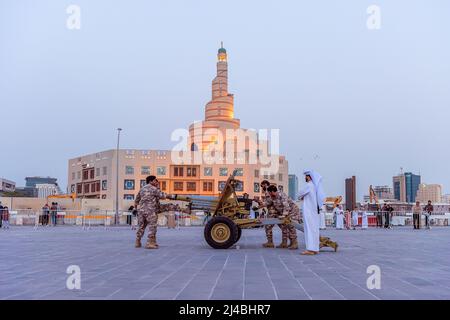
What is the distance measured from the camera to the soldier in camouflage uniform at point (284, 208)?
13.2m

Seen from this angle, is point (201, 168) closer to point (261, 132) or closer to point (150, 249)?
point (261, 132)

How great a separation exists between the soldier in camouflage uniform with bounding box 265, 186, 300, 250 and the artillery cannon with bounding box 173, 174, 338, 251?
372 millimetres

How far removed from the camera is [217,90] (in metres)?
132

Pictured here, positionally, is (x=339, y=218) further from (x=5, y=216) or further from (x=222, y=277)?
(x=222, y=277)

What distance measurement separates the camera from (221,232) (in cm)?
1266

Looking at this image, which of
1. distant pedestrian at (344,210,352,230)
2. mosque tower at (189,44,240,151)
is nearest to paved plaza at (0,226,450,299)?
distant pedestrian at (344,210,352,230)

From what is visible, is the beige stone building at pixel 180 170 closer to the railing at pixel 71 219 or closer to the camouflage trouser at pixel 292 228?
the railing at pixel 71 219

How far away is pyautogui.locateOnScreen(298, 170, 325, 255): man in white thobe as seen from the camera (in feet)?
37.2

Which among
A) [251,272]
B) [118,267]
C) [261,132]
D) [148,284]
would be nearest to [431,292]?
[251,272]

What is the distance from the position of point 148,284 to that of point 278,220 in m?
6.89

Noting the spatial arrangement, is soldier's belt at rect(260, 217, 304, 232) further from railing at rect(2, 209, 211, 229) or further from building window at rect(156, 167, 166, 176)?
building window at rect(156, 167, 166, 176)

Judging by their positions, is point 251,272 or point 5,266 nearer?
point 251,272
